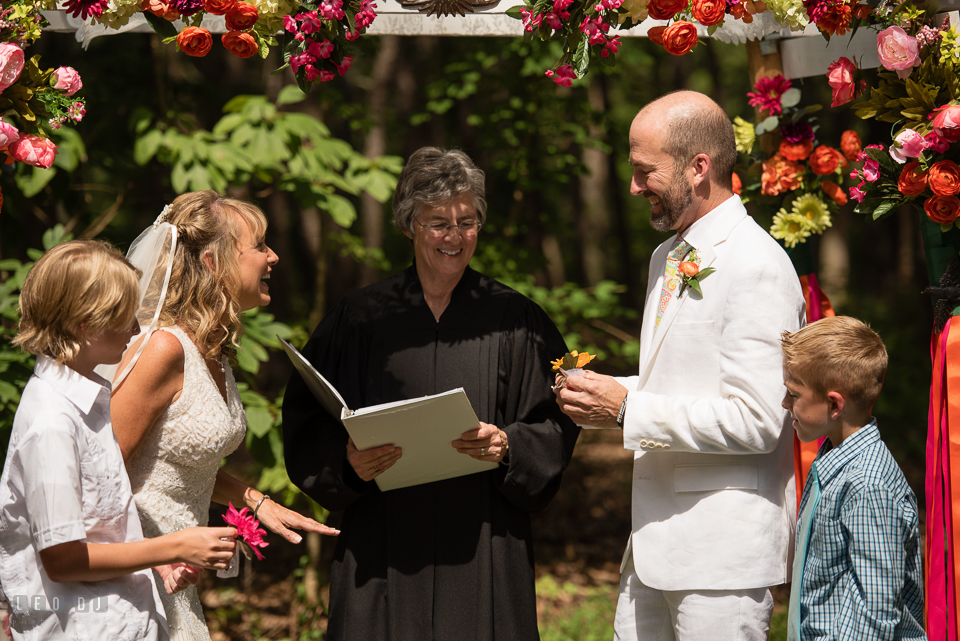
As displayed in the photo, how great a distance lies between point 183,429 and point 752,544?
173cm

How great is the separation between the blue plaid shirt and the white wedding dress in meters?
1.76

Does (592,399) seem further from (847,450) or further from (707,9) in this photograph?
(707,9)

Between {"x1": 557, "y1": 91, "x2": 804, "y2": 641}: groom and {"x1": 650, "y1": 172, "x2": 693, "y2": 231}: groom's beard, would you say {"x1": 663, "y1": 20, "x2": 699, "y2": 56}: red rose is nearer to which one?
{"x1": 557, "y1": 91, "x2": 804, "y2": 641}: groom

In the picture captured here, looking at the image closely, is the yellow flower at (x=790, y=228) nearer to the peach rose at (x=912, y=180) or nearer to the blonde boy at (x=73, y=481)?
the peach rose at (x=912, y=180)

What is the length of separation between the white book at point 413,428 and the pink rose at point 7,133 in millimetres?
1027

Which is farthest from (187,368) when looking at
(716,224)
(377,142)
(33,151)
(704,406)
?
(377,142)

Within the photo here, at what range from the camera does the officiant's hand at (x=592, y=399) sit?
2623mm

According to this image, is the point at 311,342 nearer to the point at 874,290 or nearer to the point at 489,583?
the point at 489,583

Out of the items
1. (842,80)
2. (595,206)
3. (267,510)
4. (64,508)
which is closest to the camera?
(64,508)

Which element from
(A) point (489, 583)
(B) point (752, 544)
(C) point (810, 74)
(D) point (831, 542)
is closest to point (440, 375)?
(A) point (489, 583)

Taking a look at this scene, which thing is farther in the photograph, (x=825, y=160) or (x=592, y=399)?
(x=825, y=160)

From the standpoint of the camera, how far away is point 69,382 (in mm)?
1985

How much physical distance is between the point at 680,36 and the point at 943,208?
970 millimetres

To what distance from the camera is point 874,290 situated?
14.4 m
